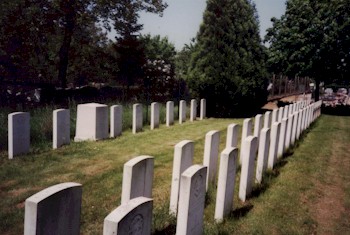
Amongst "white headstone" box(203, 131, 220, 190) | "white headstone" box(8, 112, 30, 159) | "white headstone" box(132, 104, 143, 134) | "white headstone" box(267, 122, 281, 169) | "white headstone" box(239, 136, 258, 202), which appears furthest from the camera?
"white headstone" box(132, 104, 143, 134)

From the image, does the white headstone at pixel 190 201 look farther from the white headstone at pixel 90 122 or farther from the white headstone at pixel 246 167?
the white headstone at pixel 90 122

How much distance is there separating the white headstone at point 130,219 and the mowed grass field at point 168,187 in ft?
5.22

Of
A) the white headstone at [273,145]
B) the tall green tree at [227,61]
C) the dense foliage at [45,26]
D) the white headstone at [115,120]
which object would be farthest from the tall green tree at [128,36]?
the white headstone at [273,145]

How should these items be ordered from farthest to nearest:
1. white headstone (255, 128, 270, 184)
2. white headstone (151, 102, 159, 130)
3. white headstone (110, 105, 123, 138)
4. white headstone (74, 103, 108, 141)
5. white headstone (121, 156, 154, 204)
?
white headstone (151, 102, 159, 130), white headstone (110, 105, 123, 138), white headstone (74, 103, 108, 141), white headstone (255, 128, 270, 184), white headstone (121, 156, 154, 204)

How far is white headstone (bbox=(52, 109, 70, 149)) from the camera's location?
852 centimetres

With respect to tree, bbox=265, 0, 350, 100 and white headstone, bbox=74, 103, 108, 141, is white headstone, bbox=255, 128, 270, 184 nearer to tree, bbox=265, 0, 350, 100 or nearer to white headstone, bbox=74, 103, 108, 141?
white headstone, bbox=74, 103, 108, 141

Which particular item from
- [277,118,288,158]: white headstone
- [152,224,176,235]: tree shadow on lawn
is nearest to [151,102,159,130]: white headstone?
[277,118,288,158]: white headstone

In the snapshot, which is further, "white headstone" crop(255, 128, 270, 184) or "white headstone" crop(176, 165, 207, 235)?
"white headstone" crop(255, 128, 270, 184)

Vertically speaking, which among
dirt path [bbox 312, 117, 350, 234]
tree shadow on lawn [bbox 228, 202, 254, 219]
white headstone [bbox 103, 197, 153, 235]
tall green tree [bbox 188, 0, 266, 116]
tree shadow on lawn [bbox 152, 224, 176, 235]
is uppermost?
tall green tree [bbox 188, 0, 266, 116]

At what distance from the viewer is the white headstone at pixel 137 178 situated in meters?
3.59

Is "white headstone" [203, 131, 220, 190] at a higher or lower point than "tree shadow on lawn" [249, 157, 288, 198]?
higher

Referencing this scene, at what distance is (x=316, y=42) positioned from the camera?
67.3 feet

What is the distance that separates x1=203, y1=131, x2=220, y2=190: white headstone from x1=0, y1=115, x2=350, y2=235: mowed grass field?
14.4 inches

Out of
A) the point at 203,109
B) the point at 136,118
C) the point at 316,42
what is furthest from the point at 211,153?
the point at 316,42
